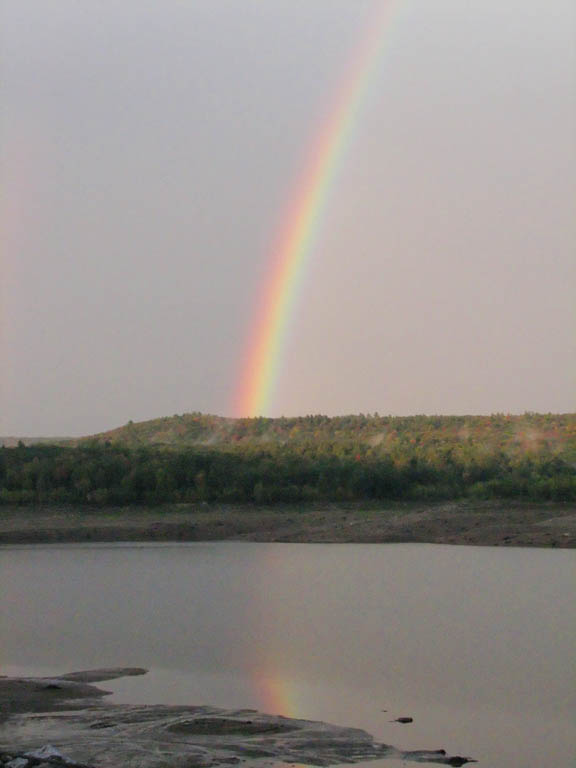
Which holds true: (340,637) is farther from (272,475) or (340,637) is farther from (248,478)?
(272,475)

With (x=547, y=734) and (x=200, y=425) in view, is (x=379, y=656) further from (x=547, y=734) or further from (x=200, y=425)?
(x=200, y=425)

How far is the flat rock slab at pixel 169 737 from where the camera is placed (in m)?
7.26

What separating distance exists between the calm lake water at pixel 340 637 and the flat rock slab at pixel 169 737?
1.33 feet

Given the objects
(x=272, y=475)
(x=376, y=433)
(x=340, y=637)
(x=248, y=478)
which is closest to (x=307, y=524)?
(x=248, y=478)

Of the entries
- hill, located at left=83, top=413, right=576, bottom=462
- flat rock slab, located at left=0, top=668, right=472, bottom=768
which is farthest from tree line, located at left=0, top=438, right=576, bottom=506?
flat rock slab, located at left=0, top=668, right=472, bottom=768

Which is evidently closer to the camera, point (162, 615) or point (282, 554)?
point (162, 615)

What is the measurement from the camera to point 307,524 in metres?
26.8

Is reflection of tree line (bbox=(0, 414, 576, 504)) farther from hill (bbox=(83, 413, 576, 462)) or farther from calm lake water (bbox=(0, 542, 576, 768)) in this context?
calm lake water (bbox=(0, 542, 576, 768))

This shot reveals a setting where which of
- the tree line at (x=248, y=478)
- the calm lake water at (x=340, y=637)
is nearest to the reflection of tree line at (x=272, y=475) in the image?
the tree line at (x=248, y=478)

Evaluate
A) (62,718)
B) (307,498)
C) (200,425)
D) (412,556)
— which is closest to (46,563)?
(412,556)

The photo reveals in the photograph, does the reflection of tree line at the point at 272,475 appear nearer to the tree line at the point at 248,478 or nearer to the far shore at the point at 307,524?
the tree line at the point at 248,478

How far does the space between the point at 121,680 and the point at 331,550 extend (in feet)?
42.2

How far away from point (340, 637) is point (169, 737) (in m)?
4.73

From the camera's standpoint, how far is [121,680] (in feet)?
33.4
